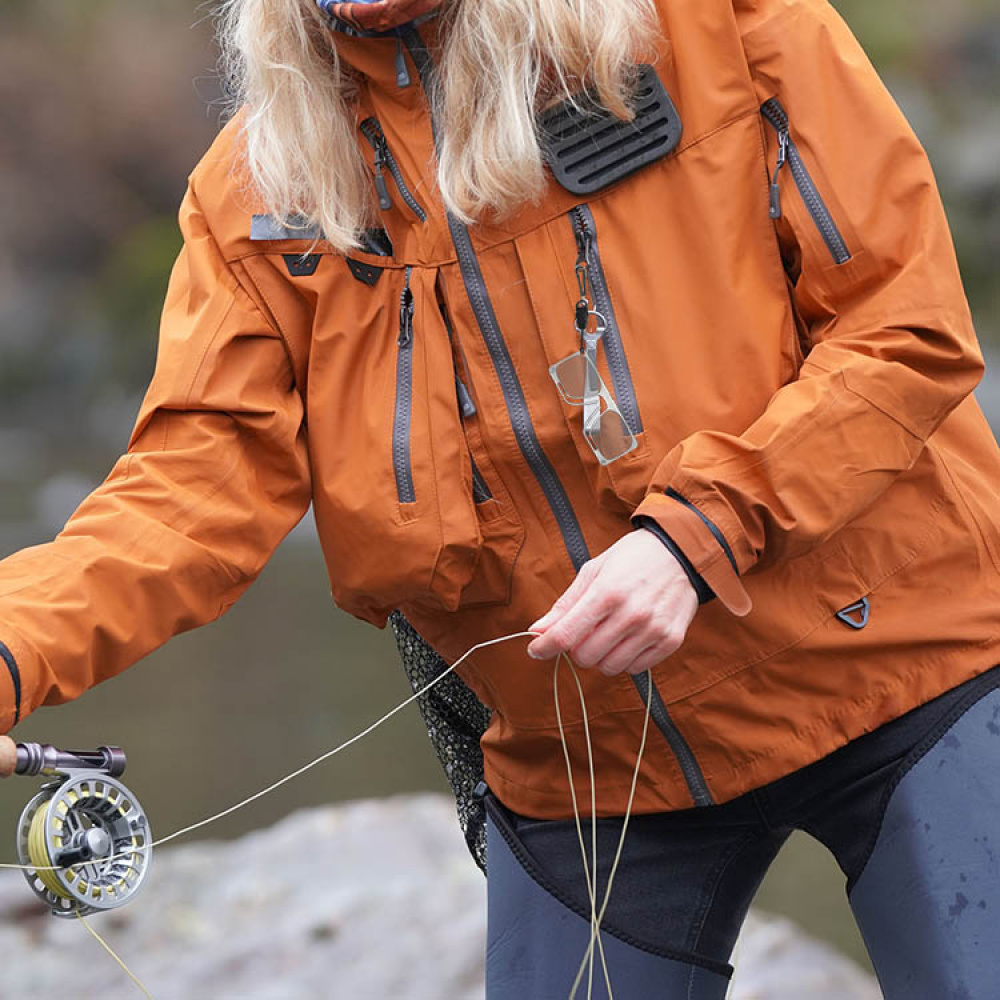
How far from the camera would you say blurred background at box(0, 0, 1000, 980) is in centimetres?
661

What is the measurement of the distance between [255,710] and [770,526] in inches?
196

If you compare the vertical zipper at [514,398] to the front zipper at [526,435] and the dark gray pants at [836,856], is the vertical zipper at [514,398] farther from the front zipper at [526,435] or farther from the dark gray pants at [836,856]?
the dark gray pants at [836,856]

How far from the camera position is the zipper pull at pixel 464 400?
1.63m

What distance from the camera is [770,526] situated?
146 cm

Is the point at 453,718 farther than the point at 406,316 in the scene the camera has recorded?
Yes

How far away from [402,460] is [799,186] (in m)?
0.49

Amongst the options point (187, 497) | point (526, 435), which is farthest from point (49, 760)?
point (526, 435)

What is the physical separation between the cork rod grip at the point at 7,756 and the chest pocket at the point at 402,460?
396 mm

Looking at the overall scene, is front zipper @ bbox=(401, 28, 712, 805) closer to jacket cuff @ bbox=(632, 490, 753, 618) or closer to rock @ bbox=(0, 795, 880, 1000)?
jacket cuff @ bbox=(632, 490, 753, 618)

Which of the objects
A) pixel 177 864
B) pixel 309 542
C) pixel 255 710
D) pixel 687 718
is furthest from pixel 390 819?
pixel 309 542

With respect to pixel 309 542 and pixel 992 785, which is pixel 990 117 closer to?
pixel 309 542

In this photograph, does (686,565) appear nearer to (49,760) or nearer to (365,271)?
(365,271)

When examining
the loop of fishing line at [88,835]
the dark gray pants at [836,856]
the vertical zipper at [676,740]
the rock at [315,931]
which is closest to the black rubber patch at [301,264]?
the loop of fishing line at [88,835]

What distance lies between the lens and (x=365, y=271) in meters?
1.67
